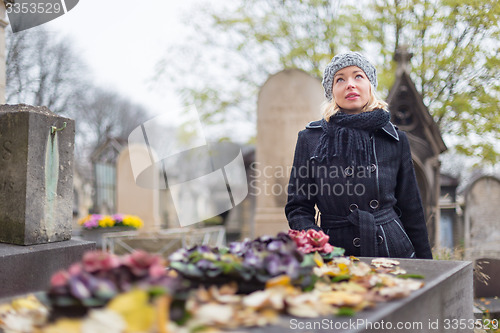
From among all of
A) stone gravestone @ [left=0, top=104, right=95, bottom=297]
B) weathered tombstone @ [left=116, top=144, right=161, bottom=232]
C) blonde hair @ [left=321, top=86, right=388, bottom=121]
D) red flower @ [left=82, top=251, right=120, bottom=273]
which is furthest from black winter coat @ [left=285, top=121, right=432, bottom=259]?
weathered tombstone @ [left=116, top=144, right=161, bottom=232]

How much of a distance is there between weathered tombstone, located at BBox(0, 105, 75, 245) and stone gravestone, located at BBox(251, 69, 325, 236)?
4298 millimetres

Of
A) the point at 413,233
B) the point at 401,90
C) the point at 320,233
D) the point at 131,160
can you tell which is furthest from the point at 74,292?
the point at 131,160

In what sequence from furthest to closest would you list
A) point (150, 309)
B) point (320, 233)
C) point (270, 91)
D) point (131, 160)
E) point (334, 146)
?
point (131, 160), point (270, 91), point (334, 146), point (320, 233), point (150, 309)

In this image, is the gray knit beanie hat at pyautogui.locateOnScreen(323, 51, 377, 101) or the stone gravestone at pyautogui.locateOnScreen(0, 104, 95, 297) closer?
the gray knit beanie hat at pyautogui.locateOnScreen(323, 51, 377, 101)

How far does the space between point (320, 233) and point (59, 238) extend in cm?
211

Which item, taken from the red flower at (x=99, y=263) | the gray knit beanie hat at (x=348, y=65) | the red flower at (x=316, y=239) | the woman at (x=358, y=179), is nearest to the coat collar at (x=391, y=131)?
the woman at (x=358, y=179)

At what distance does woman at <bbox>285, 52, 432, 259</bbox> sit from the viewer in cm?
241

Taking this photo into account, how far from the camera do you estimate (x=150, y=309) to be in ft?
3.11

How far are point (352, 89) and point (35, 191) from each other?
2144mm

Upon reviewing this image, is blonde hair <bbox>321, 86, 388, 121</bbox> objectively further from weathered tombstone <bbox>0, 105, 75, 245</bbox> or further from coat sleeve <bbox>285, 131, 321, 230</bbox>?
weathered tombstone <bbox>0, 105, 75, 245</bbox>

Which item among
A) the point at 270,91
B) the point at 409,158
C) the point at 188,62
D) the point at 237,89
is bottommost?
the point at 409,158

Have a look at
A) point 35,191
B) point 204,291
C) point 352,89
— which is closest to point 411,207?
point 352,89

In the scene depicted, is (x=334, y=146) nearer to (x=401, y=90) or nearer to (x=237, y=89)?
(x=401, y=90)

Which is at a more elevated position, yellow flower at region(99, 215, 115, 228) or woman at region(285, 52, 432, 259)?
woman at region(285, 52, 432, 259)
